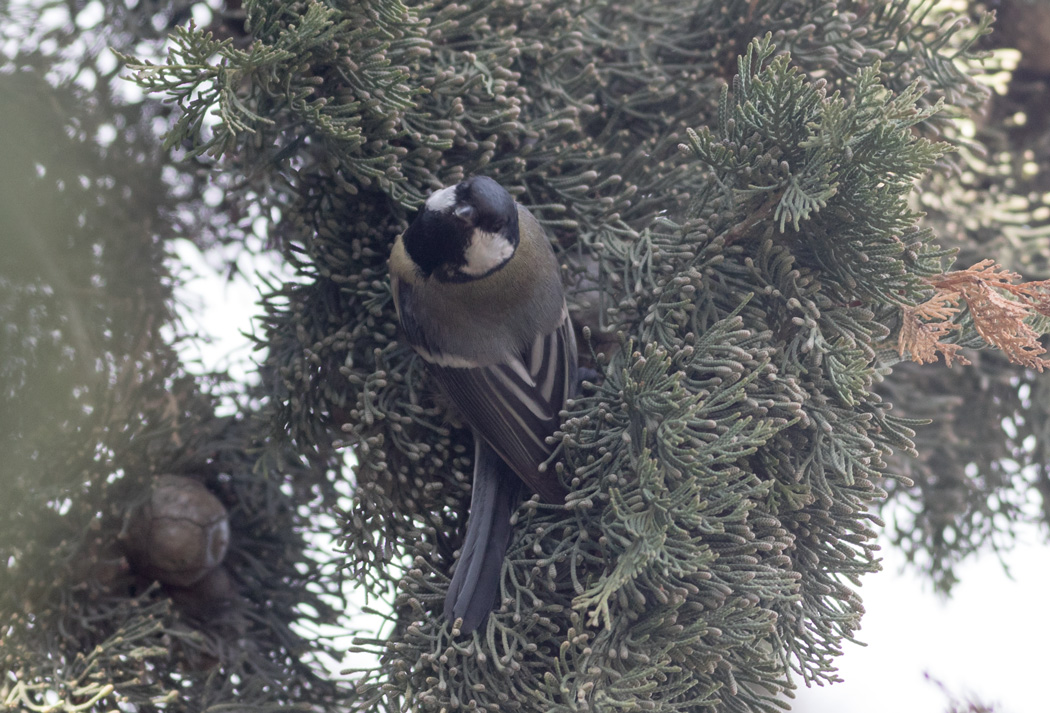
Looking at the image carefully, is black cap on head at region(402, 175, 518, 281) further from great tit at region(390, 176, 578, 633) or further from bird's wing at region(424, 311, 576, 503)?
bird's wing at region(424, 311, 576, 503)

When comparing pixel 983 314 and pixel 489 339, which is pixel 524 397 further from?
pixel 983 314

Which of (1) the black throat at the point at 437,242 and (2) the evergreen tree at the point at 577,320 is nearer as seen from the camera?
(2) the evergreen tree at the point at 577,320

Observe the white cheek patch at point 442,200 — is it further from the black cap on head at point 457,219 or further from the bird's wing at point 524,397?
the bird's wing at point 524,397

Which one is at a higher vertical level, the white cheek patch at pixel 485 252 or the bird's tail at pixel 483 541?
the white cheek patch at pixel 485 252

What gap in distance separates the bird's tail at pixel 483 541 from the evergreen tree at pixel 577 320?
0.02 meters

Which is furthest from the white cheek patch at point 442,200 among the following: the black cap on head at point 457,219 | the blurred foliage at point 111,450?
the blurred foliage at point 111,450

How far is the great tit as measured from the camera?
0.80m

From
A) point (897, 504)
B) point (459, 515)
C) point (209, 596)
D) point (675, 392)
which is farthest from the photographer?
point (897, 504)

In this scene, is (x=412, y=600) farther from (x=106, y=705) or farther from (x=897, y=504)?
(x=897, y=504)

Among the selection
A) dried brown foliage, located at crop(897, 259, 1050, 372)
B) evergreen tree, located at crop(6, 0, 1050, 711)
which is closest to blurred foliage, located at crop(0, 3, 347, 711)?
evergreen tree, located at crop(6, 0, 1050, 711)

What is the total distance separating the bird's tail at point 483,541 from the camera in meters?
0.76

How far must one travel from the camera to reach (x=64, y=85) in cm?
112

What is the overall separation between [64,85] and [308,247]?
488 millimetres

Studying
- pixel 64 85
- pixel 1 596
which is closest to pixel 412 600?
pixel 1 596
